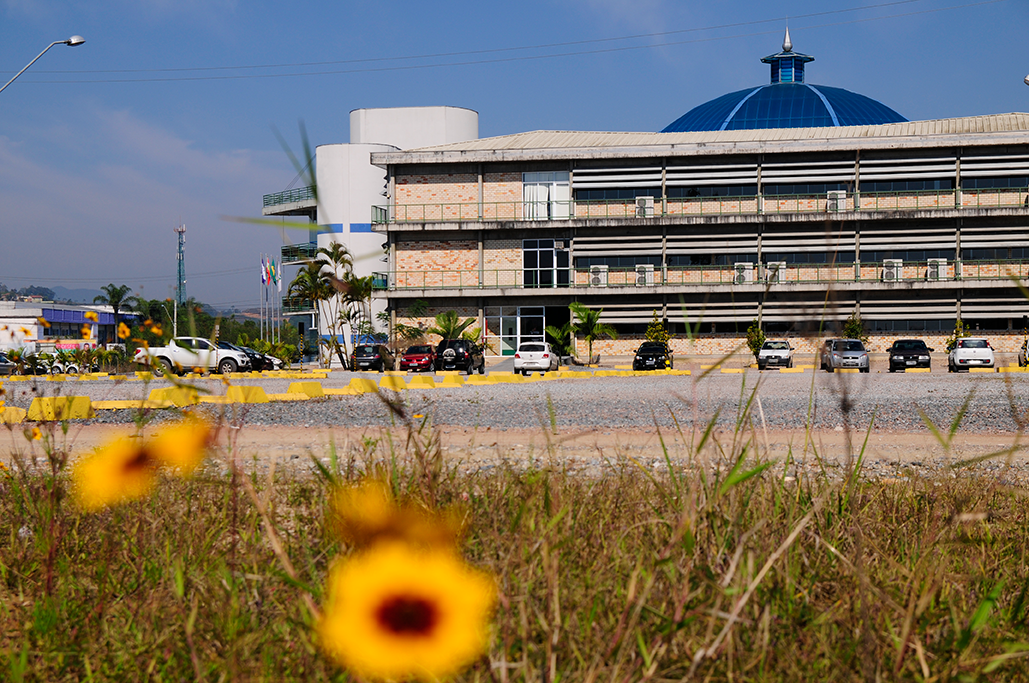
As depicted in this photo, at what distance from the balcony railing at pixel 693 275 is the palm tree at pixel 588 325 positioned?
2.73 metres

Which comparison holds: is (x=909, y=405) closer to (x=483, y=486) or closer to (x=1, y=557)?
(x=483, y=486)

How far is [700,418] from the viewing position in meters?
11.3

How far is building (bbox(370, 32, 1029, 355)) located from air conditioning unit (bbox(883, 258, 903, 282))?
110mm

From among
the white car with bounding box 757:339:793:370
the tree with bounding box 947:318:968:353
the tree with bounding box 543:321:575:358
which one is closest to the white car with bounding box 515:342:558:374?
the tree with bounding box 543:321:575:358

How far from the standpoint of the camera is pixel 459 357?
109 feet

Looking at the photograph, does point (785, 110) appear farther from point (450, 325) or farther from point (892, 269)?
point (450, 325)

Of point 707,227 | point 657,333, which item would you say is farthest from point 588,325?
point 707,227

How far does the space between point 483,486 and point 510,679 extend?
1.83 meters

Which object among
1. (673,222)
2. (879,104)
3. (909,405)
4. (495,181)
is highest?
(879,104)

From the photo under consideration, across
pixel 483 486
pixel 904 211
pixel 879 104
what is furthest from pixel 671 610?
pixel 879 104

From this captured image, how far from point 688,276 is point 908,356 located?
13698 mm

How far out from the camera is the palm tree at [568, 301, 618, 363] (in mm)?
40500

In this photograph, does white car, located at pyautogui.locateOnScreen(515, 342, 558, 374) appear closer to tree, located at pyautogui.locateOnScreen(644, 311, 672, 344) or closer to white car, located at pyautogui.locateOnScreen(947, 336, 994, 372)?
tree, located at pyautogui.locateOnScreen(644, 311, 672, 344)

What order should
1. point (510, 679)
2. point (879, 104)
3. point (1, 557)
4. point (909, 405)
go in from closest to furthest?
point (510, 679) < point (1, 557) < point (909, 405) < point (879, 104)
